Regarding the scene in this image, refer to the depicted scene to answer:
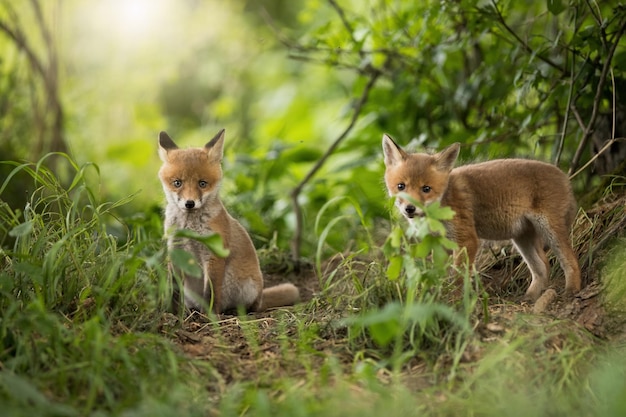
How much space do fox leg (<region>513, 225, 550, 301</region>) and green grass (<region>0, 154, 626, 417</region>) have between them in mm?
518

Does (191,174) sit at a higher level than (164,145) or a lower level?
lower

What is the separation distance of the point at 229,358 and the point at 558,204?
7.46 feet

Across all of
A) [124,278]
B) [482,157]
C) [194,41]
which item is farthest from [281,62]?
[124,278]

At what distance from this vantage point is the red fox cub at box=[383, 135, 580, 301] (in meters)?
4.49

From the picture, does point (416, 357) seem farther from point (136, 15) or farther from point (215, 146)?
point (136, 15)

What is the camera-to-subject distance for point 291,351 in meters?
3.63

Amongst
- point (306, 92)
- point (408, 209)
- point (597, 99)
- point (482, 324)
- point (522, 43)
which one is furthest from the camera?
point (306, 92)

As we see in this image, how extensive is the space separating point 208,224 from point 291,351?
143 cm

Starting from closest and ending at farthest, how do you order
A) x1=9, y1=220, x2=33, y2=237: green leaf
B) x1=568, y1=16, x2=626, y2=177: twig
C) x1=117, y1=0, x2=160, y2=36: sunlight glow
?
x1=9, y1=220, x2=33, y2=237: green leaf → x1=568, y1=16, x2=626, y2=177: twig → x1=117, y1=0, x2=160, y2=36: sunlight glow

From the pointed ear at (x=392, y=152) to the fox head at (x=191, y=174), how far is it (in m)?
1.11

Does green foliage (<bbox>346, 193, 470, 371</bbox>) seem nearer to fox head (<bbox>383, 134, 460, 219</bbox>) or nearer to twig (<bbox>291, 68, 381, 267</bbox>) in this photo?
fox head (<bbox>383, 134, 460, 219</bbox>)

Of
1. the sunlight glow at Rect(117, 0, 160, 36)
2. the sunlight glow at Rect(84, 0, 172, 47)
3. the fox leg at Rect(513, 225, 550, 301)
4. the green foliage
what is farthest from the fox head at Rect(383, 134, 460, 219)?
the sunlight glow at Rect(117, 0, 160, 36)

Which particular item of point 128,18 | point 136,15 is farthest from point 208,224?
point 136,15

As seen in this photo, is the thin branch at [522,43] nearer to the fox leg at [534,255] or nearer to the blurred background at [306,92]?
the blurred background at [306,92]
